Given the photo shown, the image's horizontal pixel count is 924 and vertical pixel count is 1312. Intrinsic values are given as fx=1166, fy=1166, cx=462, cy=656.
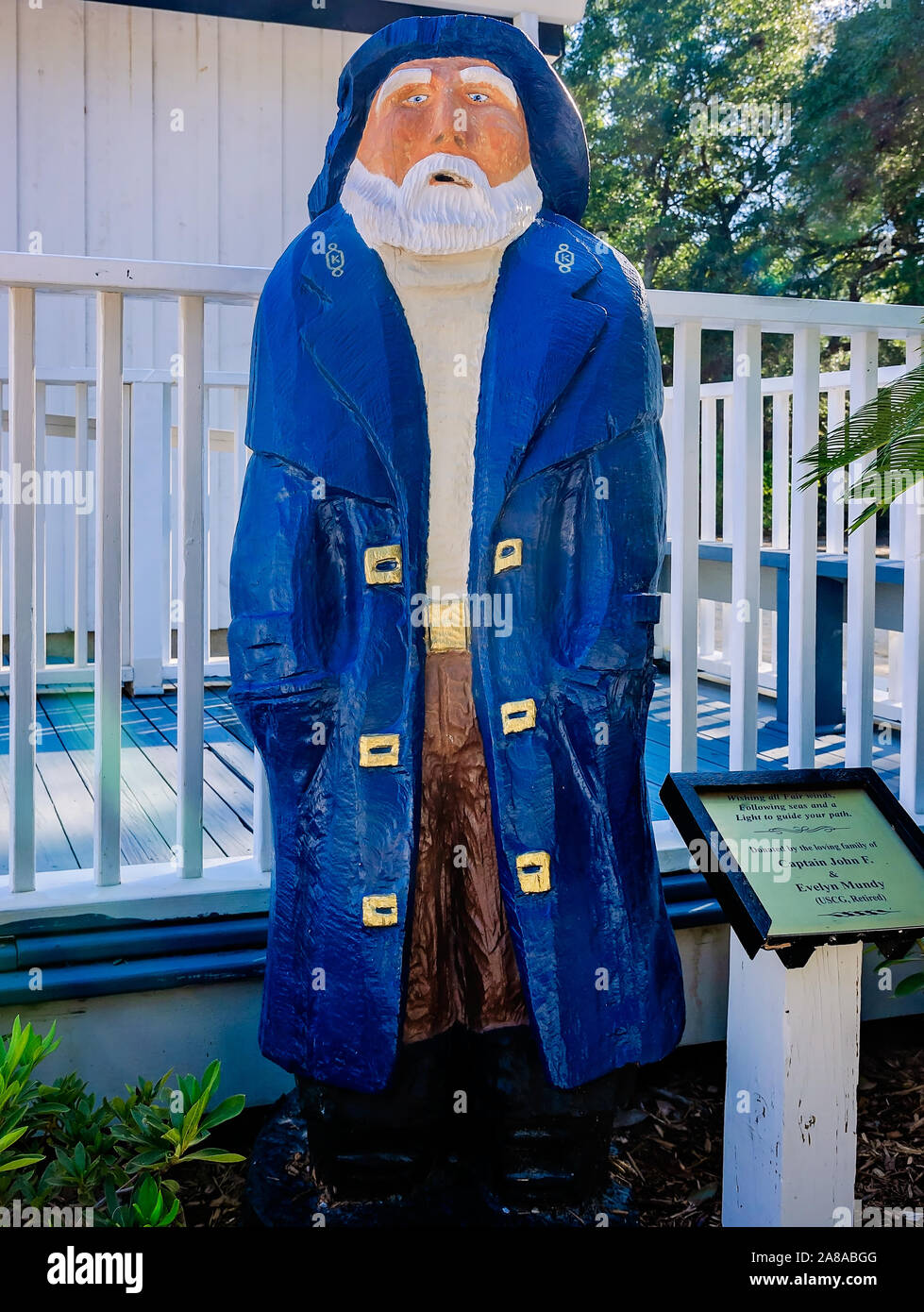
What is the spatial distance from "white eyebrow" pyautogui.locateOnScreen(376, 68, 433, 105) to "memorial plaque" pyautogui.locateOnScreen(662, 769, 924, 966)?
121cm

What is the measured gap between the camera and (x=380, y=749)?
1775mm

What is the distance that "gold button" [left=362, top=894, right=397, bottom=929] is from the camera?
176 cm

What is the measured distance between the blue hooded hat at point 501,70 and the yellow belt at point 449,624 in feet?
2.39

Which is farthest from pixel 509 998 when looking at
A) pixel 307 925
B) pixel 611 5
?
pixel 611 5

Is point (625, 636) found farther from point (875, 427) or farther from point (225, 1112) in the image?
point (225, 1112)

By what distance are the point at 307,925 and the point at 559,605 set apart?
64 cm

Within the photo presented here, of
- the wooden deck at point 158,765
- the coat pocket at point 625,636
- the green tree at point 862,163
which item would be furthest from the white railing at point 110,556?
the green tree at point 862,163

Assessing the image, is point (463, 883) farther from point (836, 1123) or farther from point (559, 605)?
point (836, 1123)

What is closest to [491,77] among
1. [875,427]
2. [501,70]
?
[501,70]

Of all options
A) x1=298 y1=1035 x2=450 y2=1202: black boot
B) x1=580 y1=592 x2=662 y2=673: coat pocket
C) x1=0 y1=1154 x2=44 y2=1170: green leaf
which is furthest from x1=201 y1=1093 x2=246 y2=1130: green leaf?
x1=580 y1=592 x2=662 y2=673: coat pocket

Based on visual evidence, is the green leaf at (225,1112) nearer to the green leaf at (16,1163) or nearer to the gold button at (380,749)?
the green leaf at (16,1163)

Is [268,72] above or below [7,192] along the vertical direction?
above

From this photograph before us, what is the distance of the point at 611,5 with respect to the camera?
46.4 feet

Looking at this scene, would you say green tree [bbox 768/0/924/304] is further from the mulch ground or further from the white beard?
the white beard
